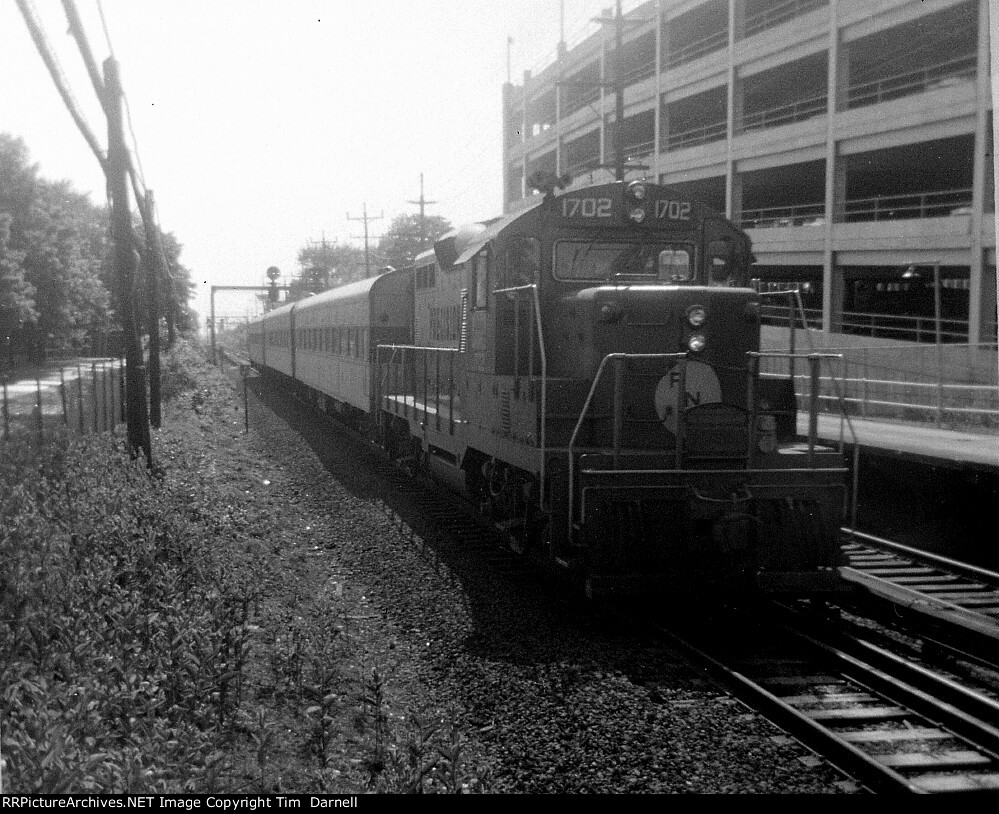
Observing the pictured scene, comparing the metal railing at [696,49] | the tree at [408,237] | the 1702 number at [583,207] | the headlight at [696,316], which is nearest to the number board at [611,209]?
the 1702 number at [583,207]

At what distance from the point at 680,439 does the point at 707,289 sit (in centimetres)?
143

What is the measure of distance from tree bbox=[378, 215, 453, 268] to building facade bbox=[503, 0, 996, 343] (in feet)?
61.6

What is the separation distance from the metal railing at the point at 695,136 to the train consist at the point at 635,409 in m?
24.9

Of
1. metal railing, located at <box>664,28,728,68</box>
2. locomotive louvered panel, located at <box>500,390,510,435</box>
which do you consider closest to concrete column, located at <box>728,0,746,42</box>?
metal railing, located at <box>664,28,728,68</box>

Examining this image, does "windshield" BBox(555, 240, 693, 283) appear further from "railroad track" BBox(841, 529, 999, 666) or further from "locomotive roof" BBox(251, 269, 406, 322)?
"locomotive roof" BBox(251, 269, 406, 322)

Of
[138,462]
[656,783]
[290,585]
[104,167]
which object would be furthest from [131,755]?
[104,167]

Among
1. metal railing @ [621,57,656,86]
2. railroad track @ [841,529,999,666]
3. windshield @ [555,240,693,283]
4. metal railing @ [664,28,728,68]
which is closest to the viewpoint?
railroad track @ [841,529,999,666]

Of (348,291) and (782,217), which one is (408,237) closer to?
(782,217)

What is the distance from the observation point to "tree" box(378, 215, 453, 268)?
57.4 meters

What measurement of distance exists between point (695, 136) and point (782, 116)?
567 centimetres

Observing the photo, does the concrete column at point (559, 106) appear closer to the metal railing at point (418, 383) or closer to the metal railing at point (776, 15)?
the metal railing at point (776, 15)

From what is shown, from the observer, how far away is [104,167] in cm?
1290

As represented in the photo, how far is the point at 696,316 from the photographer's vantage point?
770 centimetres

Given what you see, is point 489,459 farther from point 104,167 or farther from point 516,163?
point 516,163
